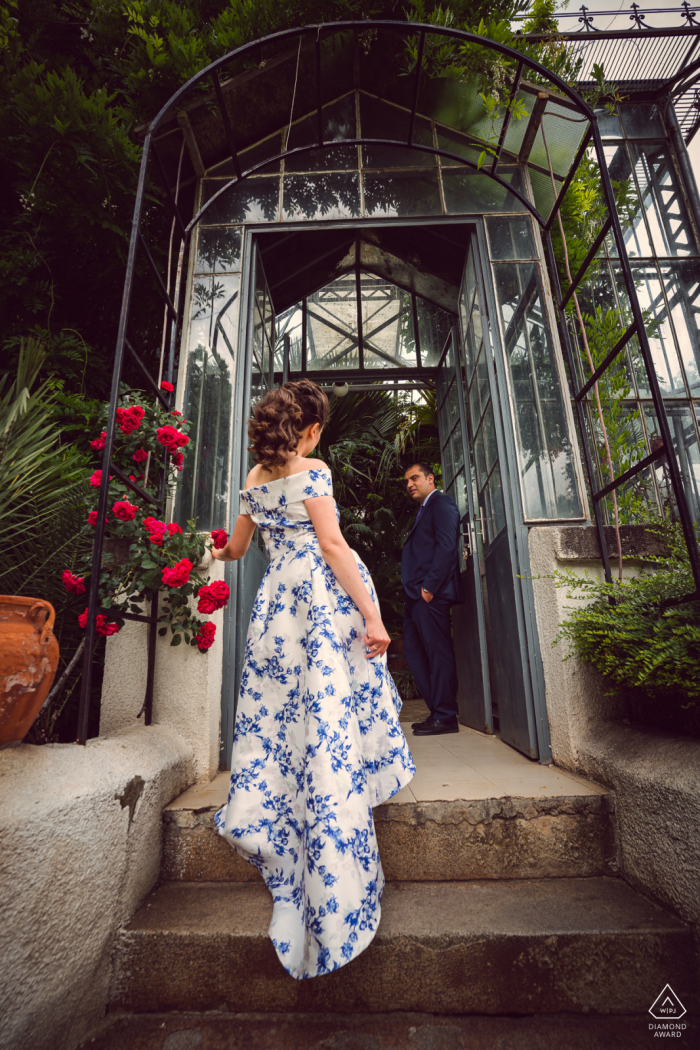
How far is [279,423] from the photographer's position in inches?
70.7

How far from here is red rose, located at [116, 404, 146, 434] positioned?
225 centimetres

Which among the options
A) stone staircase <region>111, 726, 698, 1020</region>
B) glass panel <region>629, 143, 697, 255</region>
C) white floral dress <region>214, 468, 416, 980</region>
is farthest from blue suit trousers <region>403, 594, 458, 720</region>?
glass panel <region>629, 143, 697, 255</region>

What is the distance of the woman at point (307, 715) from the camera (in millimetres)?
1416

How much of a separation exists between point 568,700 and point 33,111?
4.45m

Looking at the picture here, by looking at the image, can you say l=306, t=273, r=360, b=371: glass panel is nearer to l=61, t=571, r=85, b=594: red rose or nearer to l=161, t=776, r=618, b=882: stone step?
l=61, t=571, r=85, b=594: red rose

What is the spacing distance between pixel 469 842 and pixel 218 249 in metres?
3.38

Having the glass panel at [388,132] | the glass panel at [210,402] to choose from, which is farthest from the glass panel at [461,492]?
the glass panel at [388,132]

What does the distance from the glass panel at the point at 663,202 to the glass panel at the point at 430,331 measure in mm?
1938

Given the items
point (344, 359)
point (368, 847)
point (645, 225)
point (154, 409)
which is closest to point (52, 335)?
point (154, 409)

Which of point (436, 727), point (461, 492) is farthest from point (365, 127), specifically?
point (436, 727)

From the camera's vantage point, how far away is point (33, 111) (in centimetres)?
311

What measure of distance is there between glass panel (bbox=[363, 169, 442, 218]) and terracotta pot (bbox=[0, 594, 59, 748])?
10.0 ft

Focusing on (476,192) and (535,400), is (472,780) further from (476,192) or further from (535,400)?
(476,192)

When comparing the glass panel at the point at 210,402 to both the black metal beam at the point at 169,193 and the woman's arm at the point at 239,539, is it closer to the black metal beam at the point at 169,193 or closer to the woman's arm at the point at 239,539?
the black metal beam at the point at 169,193
